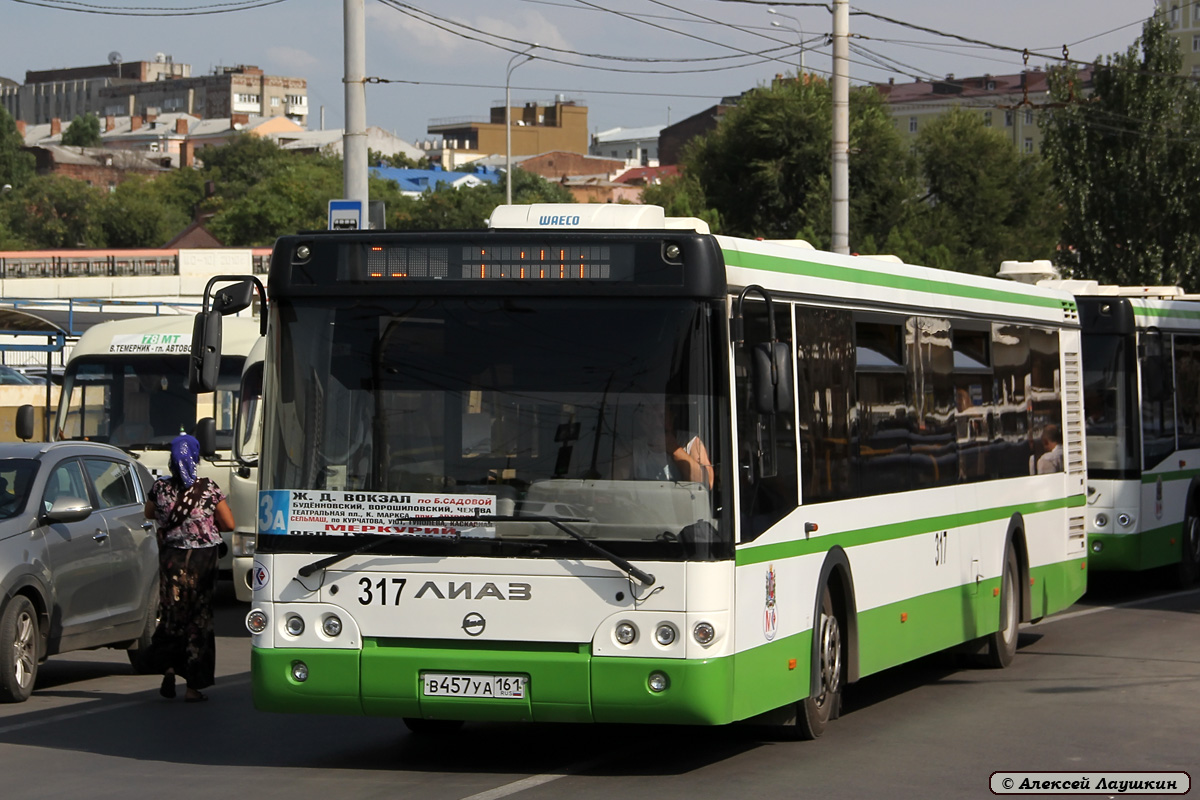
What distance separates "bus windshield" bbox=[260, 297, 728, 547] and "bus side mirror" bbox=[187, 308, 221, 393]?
0.39 metres

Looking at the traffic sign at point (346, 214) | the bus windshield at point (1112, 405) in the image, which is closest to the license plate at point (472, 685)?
the traffic sign at point (346, 214)

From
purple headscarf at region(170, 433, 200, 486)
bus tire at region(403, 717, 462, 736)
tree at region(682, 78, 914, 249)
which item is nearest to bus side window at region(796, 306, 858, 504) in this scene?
bus tire at region(403, 717, 462, 736)

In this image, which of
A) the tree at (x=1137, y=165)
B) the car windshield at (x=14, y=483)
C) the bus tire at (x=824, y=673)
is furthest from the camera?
the tree at (x=1137, y=165)

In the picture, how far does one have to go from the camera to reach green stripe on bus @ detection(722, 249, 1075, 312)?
8758 mm

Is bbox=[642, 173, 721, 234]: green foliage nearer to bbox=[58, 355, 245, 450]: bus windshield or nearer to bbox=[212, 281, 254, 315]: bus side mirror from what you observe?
bbox=[58, 355, 245, 450]: bus windshield

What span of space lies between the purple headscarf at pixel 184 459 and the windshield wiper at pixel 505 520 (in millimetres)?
3200

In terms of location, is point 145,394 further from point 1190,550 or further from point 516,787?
point 1190,550

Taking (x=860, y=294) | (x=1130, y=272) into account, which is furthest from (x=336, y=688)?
(x=1130, y=272)

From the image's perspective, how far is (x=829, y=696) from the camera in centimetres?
964

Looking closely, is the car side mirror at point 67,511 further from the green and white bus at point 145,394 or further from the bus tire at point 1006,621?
the bus tire at point 1006,621

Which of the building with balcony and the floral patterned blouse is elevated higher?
the building with balcony

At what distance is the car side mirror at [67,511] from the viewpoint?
11.5 m

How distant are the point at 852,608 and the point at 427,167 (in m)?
157

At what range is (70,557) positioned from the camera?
11820 millimetres
